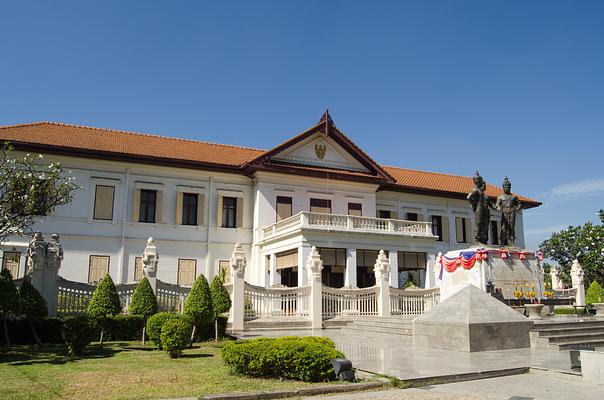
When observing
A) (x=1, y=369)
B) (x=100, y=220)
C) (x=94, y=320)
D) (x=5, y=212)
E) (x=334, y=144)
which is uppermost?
(x=334, y=144)

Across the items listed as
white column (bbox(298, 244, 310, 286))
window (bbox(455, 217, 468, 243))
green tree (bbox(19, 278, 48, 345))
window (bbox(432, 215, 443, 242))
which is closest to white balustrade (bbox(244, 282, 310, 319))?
white column (bbox(298, 244, 310, 286))

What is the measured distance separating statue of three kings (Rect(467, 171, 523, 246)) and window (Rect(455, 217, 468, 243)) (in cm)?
1755

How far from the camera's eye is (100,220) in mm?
25391

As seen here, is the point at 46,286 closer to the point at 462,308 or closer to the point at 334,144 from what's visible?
the point at 462,308

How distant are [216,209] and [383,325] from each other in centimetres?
1395

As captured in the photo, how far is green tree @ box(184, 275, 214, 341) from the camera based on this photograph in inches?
549

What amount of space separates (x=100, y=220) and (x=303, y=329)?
12.9 metres

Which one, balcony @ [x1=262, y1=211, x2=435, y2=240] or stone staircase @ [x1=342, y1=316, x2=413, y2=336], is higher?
balcony @ [x1=262, y1=211, x2=435, y2=240]

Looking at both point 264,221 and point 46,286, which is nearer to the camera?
point 46,286

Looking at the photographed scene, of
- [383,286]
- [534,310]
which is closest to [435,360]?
[534,310]

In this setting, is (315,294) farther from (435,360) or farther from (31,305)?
(31,305)

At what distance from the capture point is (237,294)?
56.9 feet

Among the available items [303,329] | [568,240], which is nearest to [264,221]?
[303,329]

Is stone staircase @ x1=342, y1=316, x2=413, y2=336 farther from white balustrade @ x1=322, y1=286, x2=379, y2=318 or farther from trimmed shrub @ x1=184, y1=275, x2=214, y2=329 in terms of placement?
trimmed shrub @ x1=184, y1=275, x2=214, y2=329
